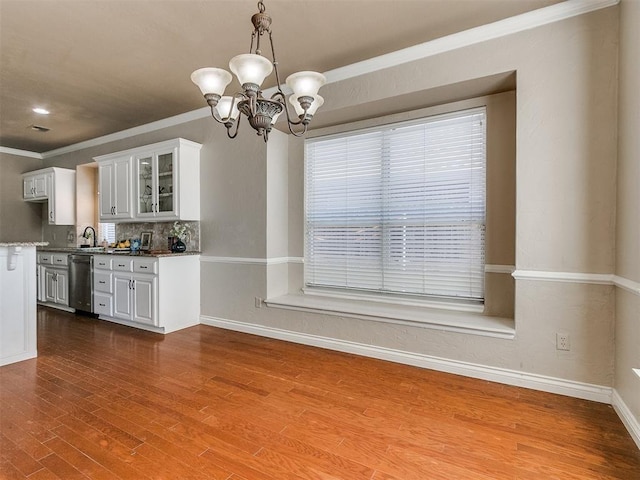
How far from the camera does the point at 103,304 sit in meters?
4.36

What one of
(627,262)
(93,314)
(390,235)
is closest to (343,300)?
(390,235)

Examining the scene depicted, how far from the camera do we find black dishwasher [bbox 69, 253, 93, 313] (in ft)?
14.9

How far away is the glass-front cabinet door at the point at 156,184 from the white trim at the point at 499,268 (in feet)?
11.3

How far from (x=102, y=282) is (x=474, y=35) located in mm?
4811

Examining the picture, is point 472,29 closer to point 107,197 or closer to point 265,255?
point 265,255

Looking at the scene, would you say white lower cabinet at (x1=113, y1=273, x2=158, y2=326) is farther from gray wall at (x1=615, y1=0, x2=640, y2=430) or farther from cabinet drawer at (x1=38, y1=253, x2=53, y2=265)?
gray wall at (x1=615, y1=0, x2=640, y2=430)

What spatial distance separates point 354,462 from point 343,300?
1.96 m

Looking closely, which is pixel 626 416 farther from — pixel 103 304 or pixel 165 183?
pixel 103 304

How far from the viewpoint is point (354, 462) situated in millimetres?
1698

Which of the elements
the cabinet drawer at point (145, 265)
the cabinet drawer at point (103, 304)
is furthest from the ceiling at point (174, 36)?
the cabinet drawer at point (103, 304)

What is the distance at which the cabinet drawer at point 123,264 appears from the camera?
4.06 m

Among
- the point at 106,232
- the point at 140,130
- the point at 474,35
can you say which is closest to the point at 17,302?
the point at 140,130

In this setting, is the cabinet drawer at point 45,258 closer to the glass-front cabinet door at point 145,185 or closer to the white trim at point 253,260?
the glass-front cabinet door at point 145,185

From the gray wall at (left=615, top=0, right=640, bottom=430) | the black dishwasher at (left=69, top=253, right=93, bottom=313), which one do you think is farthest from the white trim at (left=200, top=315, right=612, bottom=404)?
the black dishwasher at (left=69, top=253, right=93, bottom=313)
